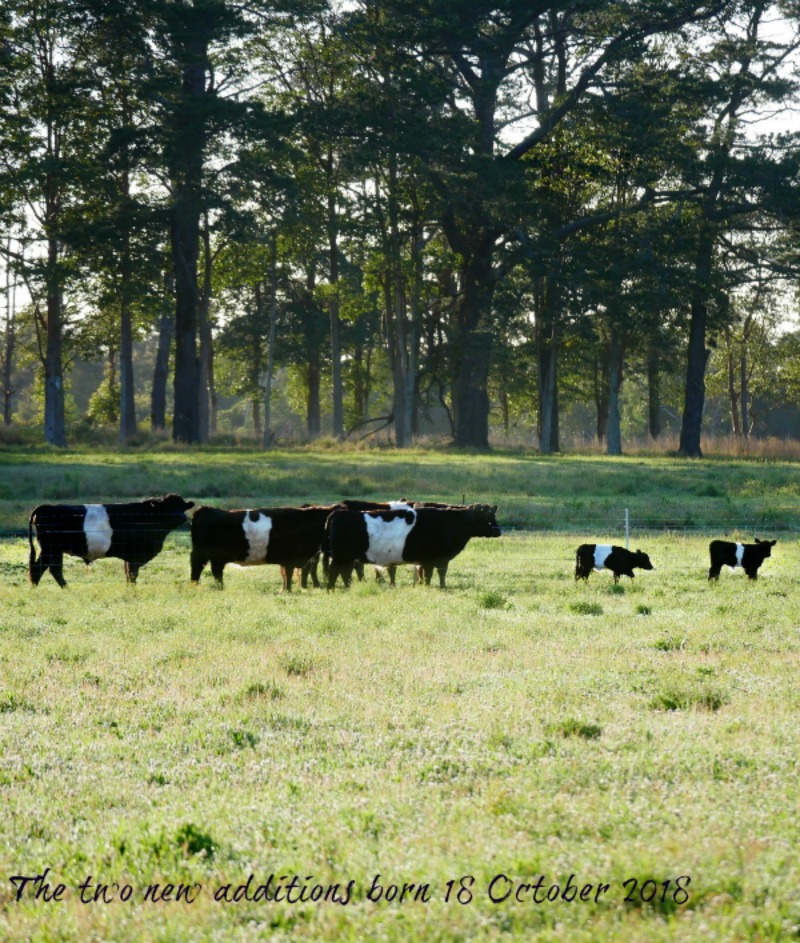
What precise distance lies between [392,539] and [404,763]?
1139 centimetres

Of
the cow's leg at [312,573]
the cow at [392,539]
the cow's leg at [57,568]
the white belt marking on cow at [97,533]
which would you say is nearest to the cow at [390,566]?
the cow at [392,539]

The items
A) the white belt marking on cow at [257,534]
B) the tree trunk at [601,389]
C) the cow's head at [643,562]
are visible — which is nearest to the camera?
the white belt marking on cow at [257,534]

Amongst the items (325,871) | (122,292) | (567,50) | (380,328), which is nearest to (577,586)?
(325,871)

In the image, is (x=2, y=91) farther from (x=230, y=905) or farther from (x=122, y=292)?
(x=230, y=905)

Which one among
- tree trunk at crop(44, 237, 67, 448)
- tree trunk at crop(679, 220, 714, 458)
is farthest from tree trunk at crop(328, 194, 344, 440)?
tree trunk at crop(679, 220, 714, 458)

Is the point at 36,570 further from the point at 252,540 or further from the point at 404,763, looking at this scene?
the point at 404,763

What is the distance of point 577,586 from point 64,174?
119 ft

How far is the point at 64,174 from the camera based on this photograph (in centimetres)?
4772

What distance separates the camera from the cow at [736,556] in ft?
61.5

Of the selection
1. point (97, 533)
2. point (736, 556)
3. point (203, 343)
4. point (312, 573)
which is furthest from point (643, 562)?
point (203, 343)

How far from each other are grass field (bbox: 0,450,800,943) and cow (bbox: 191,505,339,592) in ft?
5.28

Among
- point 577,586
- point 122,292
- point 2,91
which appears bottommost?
point 577,586

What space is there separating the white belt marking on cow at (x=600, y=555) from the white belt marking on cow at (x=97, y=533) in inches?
309

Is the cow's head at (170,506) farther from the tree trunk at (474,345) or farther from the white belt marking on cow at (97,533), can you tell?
the tree trunk at (474,345)
